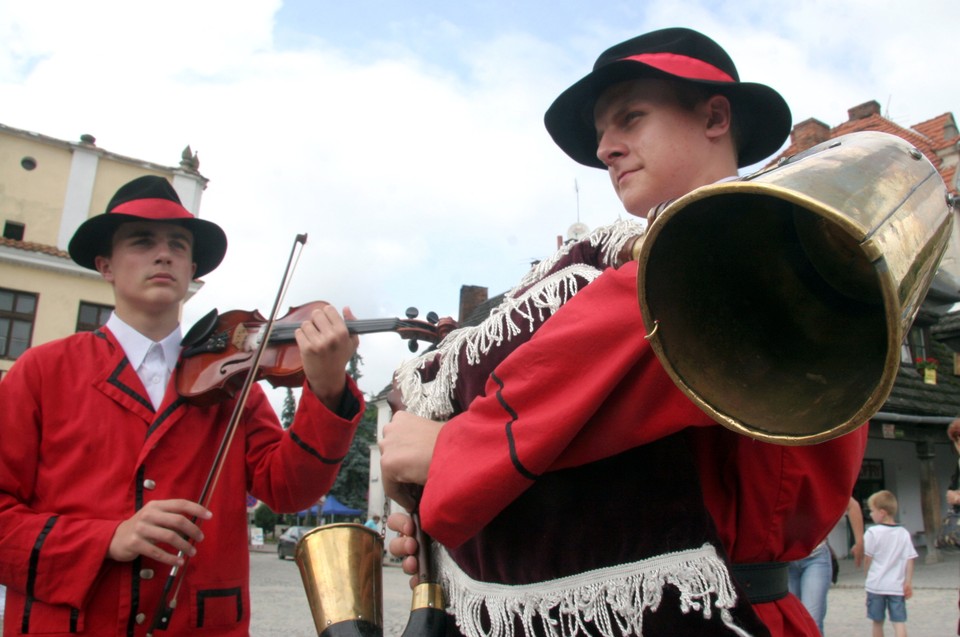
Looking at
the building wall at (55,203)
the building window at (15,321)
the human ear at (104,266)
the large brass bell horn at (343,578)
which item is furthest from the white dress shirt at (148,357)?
the building window at (15,321)

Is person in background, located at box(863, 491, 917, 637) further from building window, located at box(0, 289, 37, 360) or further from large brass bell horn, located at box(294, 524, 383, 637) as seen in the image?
building window, located at box(0, 289, 37, 360)

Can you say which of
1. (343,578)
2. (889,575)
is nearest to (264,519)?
(889,575)

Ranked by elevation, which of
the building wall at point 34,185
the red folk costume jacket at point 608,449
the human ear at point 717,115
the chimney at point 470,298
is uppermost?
the building wall at point 34,185

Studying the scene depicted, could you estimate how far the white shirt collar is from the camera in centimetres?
244

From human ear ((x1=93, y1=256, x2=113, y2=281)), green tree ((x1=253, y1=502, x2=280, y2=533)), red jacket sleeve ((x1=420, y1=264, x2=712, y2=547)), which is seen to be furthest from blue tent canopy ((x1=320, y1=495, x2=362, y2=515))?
red jacket sleeve ((x1=420, y1=264, x2=712, y2=547))

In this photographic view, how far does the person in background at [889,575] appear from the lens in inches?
271

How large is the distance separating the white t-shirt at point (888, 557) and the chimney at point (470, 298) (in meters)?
17.8

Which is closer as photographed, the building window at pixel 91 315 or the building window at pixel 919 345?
the building window at pixel 919 345

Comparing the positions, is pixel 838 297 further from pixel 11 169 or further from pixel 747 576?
pixel 11 169

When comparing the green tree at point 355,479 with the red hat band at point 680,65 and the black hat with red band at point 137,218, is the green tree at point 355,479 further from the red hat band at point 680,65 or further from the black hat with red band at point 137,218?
the red hat band at point 680,65

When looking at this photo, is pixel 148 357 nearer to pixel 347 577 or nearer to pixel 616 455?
pixel 347 577

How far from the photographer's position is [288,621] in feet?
31.8

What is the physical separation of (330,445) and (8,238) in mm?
21493

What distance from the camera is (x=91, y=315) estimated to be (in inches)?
790
